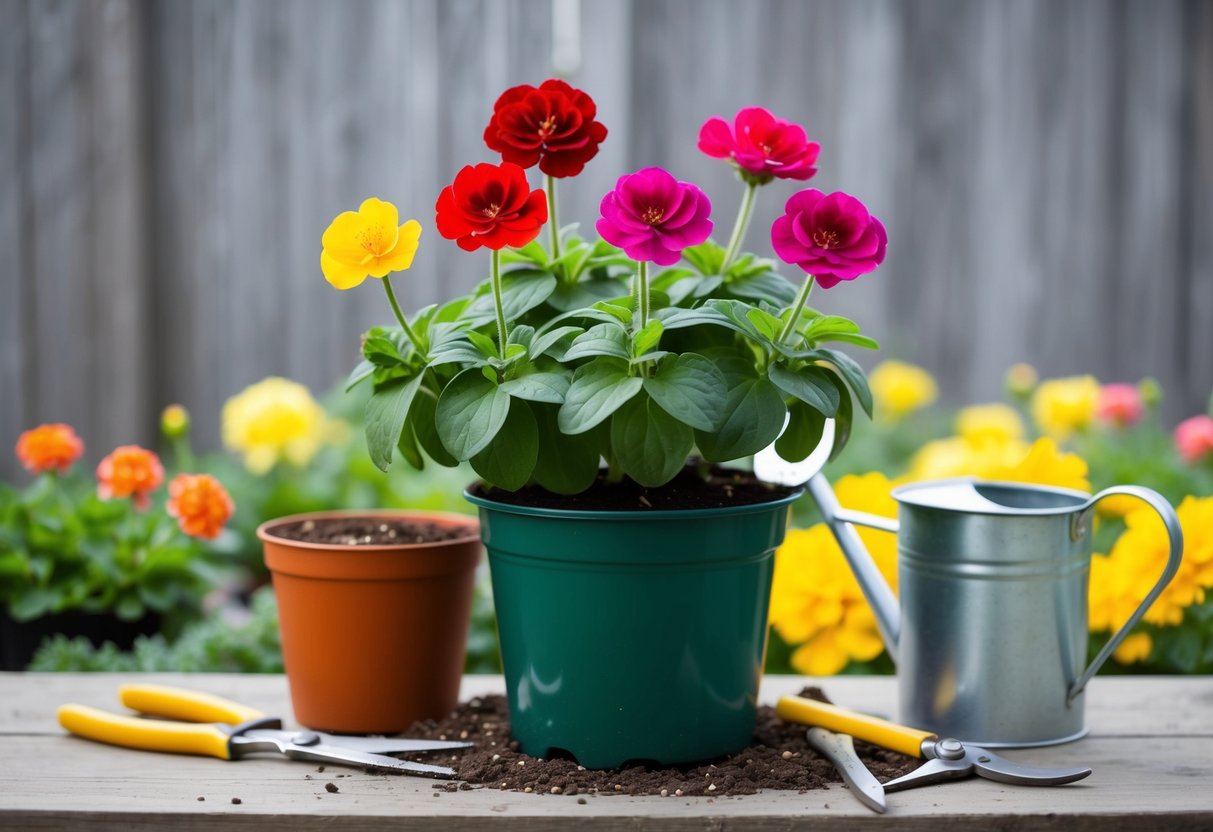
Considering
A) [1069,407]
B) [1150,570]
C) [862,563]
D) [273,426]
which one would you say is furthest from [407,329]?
[1069,407]

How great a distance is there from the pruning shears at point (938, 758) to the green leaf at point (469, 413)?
45 cm

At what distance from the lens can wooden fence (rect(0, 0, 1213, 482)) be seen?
9.16 feet

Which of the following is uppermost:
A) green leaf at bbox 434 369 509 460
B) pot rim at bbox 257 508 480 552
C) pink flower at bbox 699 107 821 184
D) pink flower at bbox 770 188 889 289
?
pink flower at bbox 699 107 821 184

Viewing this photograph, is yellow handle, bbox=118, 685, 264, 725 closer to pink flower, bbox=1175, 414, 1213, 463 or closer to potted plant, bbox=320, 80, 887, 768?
potted plant, bbox=320, 80, 887, 768

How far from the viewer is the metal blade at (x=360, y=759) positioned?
0.97 metres

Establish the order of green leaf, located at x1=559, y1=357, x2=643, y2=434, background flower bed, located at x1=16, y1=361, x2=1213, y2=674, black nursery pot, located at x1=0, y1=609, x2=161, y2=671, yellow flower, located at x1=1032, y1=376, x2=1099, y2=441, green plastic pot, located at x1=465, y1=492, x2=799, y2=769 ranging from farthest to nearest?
yellow flower, located at x1=1032, y1=376, x2=1099, y2=441, black nursery pot, located at x1=0, y1=609, x2=161, y2=671, background flower bed, located at x1=16, y1=361, x2=1213, y2=674, green plastic pot, located at x1=465, y1=492, x2=799, y2=769, green leaf, located at x1=559, y1=357, x2=643, y2=434

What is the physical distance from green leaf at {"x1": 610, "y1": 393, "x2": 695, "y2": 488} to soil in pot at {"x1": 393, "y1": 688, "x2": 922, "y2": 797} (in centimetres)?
27

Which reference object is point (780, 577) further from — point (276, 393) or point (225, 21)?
point (225, 21)

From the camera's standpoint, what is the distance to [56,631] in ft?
5.84

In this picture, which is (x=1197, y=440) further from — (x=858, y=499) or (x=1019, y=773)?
(x=1019, y=773)

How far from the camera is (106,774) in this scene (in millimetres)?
990

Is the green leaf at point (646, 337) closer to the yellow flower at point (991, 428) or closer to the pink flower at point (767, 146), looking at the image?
the pink flower at point (767, 146)

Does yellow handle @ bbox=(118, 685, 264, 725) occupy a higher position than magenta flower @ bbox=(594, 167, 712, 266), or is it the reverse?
magenta flower @ bbox=(594, 167, 712, 266)

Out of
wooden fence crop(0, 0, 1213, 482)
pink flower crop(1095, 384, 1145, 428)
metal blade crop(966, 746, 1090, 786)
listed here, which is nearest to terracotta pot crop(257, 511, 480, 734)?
metal blade crop(966, 746, 1090, 786)
